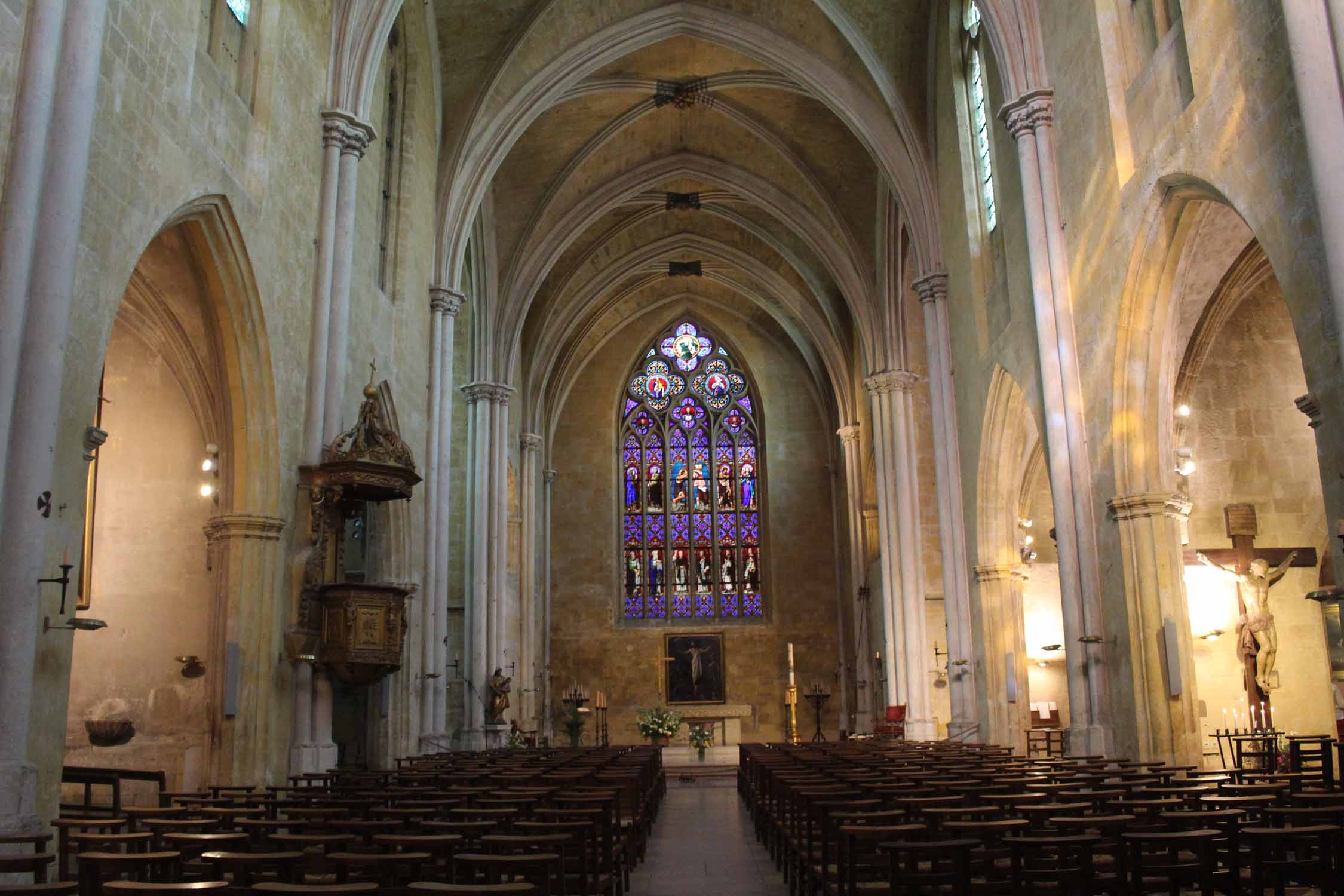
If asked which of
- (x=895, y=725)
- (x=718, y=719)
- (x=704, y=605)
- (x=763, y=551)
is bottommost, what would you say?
(x=895, y=725)

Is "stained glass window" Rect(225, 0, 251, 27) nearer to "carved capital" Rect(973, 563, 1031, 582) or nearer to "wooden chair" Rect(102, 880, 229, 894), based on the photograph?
"wooden chair" Rect(102, 880, 229, 894)

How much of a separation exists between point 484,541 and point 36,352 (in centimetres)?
1554

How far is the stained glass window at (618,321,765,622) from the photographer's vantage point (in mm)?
33094

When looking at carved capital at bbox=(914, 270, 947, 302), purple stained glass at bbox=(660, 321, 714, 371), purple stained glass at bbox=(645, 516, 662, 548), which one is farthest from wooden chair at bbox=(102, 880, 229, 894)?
purple stained glass at bbox=(660, 321, 714, 371)

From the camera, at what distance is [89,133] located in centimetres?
823

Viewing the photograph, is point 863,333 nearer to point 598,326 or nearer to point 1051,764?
point 598,326

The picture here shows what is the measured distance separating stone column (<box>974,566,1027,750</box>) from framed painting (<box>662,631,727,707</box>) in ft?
48.6

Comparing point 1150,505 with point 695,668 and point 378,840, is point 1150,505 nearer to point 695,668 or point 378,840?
point 378,840

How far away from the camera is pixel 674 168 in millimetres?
26109

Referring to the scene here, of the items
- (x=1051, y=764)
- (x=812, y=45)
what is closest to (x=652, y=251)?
(x=812, y=45)

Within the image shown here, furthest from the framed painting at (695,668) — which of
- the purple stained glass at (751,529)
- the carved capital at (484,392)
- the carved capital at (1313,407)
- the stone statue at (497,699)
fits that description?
the carved capital at (1313,407)

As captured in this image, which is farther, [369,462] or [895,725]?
[895,725]

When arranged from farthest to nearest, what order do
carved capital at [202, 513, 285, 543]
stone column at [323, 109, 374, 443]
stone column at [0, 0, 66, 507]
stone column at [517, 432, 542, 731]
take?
1. stone column at [517, 432, 542, 731]
2. stone column at [323, 109, 374, 443]
3. carved capital at [202, 513, 285, 543]
4. stone column at [0, 0, 66, 507]

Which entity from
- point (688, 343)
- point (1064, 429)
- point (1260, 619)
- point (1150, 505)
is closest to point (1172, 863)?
point (1150, 505)
